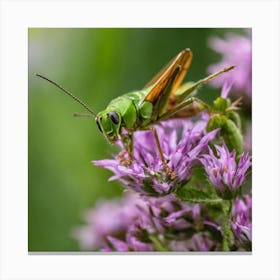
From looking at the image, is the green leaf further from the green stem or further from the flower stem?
the flower stem

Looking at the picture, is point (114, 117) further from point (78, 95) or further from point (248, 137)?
point (78, 95)

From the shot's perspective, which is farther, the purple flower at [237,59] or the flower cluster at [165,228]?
the purple flower at [237,59]

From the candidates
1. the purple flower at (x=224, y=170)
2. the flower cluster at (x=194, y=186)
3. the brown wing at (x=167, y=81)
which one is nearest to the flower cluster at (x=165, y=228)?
the flower cluster at (x=194, y=186)

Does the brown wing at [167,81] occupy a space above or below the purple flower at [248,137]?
above

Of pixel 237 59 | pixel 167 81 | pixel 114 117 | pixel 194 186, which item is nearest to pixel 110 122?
pixel 114 117

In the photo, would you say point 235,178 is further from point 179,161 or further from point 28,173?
point 28,173

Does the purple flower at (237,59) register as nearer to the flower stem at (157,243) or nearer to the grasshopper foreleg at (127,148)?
the grasshopper foreleg at (127,148)
